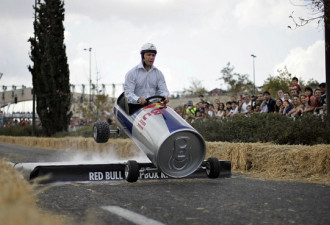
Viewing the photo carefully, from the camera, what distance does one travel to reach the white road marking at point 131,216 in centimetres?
494

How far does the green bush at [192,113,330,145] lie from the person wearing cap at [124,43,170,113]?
3.76 m

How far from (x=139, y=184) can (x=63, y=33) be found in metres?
27.8

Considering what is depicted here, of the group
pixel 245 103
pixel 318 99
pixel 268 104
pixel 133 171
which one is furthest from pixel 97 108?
pixel 133 171

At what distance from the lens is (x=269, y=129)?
44.1 ft

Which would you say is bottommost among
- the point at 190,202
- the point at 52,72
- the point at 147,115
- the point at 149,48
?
the point at 190,202

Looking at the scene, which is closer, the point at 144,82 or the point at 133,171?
the point at 133,171

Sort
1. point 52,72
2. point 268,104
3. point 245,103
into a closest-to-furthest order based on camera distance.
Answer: point 268,104
point 245,103
point 52,72

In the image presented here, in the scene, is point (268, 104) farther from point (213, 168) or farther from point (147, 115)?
point (147, 115)

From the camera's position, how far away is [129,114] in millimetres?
9547

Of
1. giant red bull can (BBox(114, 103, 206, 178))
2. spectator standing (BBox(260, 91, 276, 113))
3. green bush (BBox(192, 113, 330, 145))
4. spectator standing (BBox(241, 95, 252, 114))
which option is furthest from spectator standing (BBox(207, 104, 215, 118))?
giant red bull can (BBox(114, 103, 206, 178))

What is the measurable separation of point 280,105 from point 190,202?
10.3 m

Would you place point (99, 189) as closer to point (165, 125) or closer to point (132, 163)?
point (132, 163)

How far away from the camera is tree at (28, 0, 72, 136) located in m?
33.9

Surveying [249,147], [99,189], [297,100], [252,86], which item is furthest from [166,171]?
[252,86]
